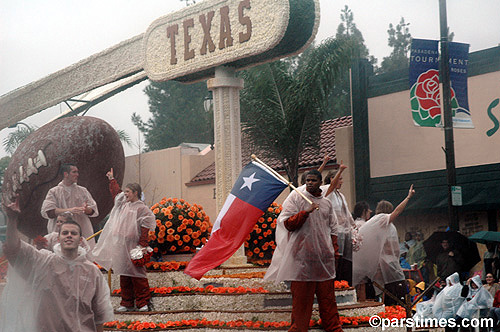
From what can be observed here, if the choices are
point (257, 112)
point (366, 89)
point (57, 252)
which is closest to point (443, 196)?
point (366, 89)

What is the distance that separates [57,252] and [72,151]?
694 cm

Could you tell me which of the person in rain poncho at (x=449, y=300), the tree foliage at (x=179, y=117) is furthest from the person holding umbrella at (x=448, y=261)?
the tree foliage at (x=179, y=117)

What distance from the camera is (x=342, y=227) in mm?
9789

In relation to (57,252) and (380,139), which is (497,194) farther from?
(57,252)

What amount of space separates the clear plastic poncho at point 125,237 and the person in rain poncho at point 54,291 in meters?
3.25

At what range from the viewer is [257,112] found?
63.0ft

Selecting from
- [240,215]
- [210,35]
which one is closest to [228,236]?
[240,215]

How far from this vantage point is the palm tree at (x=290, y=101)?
61.5 feet

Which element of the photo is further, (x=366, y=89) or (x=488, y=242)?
(x=366, y=89)

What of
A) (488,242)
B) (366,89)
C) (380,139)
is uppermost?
(366,89)

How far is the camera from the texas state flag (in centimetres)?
845

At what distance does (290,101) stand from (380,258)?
358 inches

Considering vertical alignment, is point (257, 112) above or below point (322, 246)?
above

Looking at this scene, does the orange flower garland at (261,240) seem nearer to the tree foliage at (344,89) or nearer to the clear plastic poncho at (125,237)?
the clear plastic poncho at (125,237)
